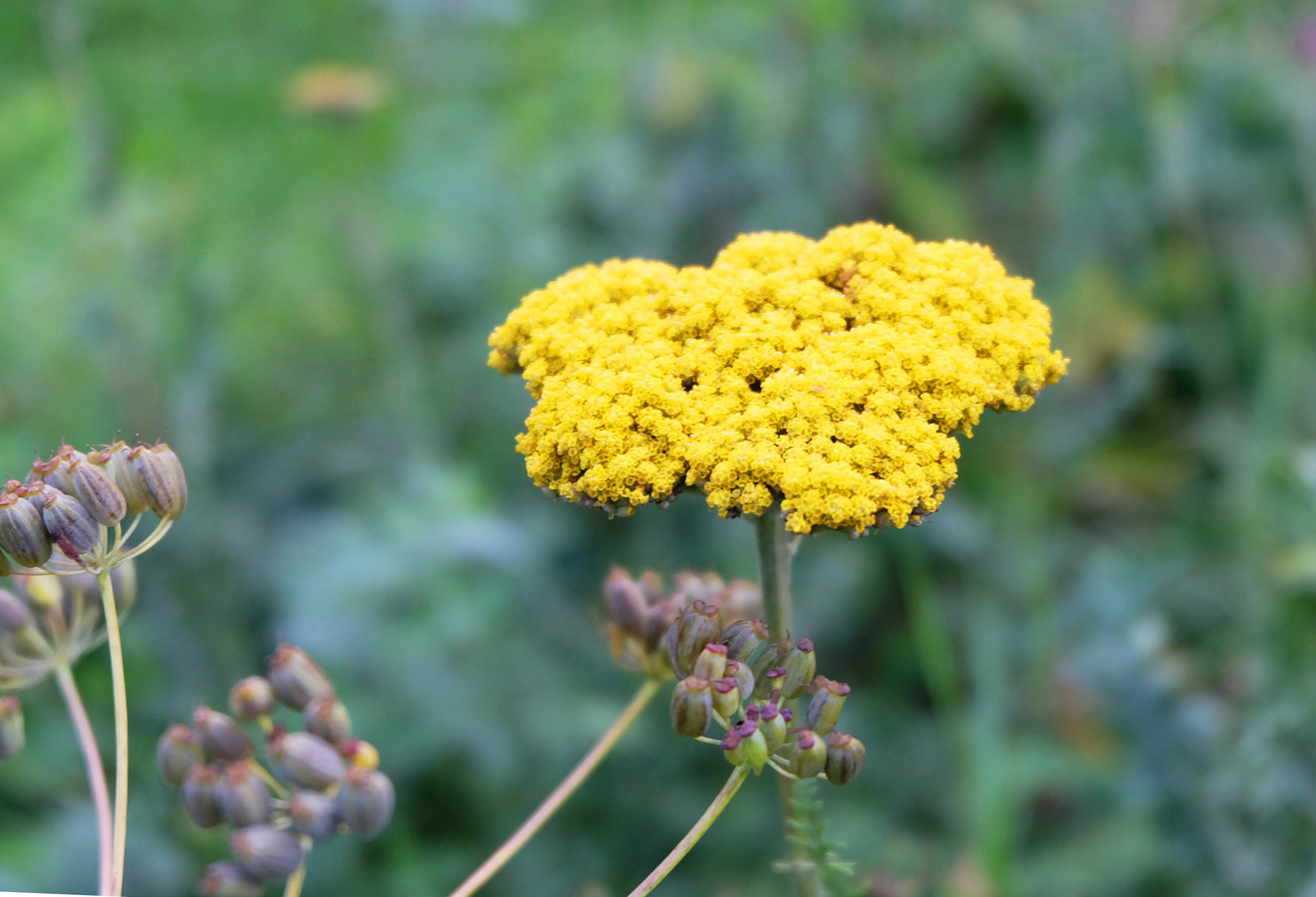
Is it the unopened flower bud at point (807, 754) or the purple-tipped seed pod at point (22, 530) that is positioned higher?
the unopened flower bud at point (807, 754)

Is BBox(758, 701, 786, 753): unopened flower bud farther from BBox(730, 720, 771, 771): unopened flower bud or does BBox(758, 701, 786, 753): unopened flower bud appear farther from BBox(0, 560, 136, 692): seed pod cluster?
BBox(0, 560, 136, 692): seed pod cluster

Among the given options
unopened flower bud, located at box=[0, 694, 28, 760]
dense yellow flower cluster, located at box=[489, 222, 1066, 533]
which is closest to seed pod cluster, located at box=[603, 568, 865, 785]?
dense yellow flower cluster, located at box=[489, 222, 1066, 533]

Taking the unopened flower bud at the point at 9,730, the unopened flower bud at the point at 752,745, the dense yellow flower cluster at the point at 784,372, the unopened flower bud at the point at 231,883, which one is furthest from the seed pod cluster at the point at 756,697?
the unopened flower bud at the point at 9,730

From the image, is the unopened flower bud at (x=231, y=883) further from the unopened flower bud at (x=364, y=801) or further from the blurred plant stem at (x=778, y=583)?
the blurred plant stem at (x=778, y=583)

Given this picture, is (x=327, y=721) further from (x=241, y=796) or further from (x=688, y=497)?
(x=688, y=497)

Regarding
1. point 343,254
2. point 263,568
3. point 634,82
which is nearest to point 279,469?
point 263,568

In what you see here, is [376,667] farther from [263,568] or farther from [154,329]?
[154,329]

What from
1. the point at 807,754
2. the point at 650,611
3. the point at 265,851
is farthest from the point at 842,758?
the point at 265,851
